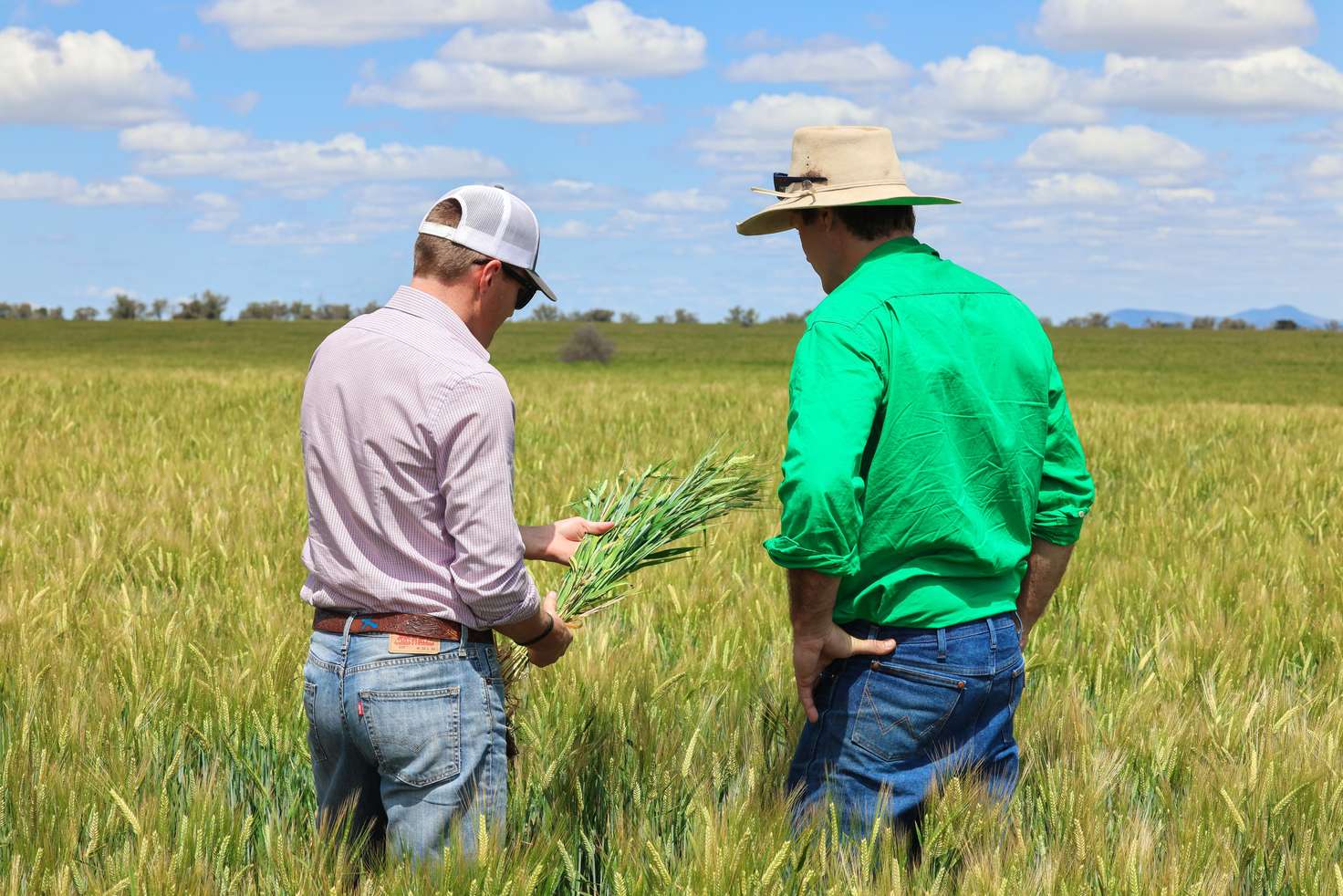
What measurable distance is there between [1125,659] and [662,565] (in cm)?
220

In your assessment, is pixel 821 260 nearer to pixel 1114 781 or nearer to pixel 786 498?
pixel 786 498

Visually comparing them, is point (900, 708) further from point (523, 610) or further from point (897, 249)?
point (897, 249)

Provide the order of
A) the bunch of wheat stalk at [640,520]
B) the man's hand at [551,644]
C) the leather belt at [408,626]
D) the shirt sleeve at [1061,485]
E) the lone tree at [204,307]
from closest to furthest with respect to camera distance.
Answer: the leather belt at [408,626], the man's hand at [551,644], the shirt sleeve at [1061,485], the bunch of wheat stalk at [640,520], the lone tree at [204,307]

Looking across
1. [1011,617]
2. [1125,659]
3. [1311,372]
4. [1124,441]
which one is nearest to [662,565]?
[1125,659]

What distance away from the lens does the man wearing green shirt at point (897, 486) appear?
2.51 metres

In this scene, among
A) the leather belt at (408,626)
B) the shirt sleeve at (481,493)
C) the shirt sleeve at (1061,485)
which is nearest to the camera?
the shirt sleeve at (481,493)

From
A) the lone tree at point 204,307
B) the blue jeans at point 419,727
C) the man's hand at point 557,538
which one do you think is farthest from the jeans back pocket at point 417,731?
the lone tree at point 204,307

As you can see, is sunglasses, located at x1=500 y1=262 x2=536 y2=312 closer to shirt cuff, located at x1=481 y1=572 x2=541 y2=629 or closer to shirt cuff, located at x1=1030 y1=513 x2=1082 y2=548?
shirt cuff, located at x1=481 y1=572 x2=541 y2=629

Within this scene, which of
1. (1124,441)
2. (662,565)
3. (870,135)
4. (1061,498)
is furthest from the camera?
(1124,441)

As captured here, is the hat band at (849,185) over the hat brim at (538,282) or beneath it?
over

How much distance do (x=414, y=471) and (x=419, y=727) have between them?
0.53 meters

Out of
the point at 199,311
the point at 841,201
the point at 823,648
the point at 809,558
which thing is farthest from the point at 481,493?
the point at 199,311

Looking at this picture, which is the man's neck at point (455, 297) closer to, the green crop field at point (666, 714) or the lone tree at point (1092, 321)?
the green crop field at point (666, 714)

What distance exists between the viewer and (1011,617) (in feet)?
9.35
